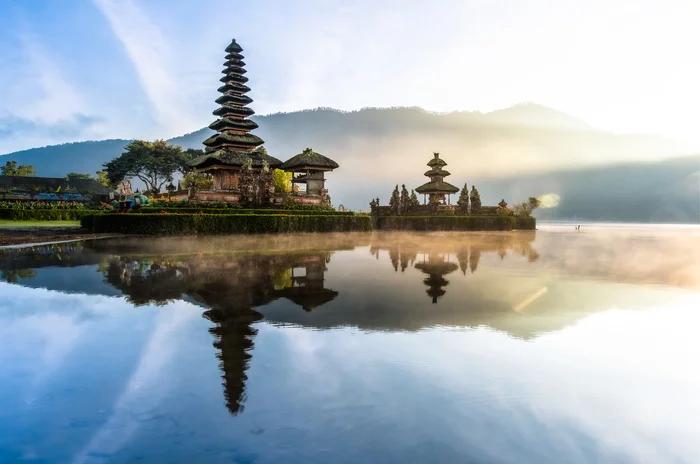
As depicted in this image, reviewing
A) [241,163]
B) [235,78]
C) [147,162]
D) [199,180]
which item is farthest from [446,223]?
[147,162]

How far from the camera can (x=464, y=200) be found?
57.0m

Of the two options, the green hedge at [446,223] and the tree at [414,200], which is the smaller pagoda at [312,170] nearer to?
A: the green hedge at [446,223]

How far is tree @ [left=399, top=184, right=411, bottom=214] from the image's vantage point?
192ft

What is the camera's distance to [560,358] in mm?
5367

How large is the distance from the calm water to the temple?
28880 millimetres

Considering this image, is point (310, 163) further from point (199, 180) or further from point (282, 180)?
point (282, 180)

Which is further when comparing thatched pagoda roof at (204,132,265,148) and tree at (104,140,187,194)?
tree at (104,140,187,194)

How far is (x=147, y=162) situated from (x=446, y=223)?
5786cm

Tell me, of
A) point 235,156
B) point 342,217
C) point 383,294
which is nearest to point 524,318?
point 383,294

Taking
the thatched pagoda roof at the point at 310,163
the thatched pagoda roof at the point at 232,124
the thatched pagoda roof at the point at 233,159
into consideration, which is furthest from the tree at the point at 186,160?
the thatched pagoda roof at the point at 310,163

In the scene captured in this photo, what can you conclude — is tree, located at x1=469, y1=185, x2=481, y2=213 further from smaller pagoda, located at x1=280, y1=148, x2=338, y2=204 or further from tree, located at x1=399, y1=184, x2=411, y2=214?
smaller pagoda, located at x1=280, y1=148, x2=338, y2=204

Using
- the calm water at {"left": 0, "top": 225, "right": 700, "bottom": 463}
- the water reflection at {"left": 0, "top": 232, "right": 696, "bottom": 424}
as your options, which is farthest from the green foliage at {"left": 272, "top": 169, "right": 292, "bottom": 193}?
the calm water at {"left": 0, "top": 225, "right": 700, "bottom": 463}

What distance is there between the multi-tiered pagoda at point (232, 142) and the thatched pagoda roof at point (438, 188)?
21.5 metres

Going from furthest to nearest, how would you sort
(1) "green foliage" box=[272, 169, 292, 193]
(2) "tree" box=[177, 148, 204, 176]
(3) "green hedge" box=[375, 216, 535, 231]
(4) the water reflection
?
(2) "tree" box=[177, 148, 204, 176] → (1) "green foliage" box=[272, 169, 292, 193] → (3) "green hedge" box=[375, 216, 535, 231] → (4) the water reflection
